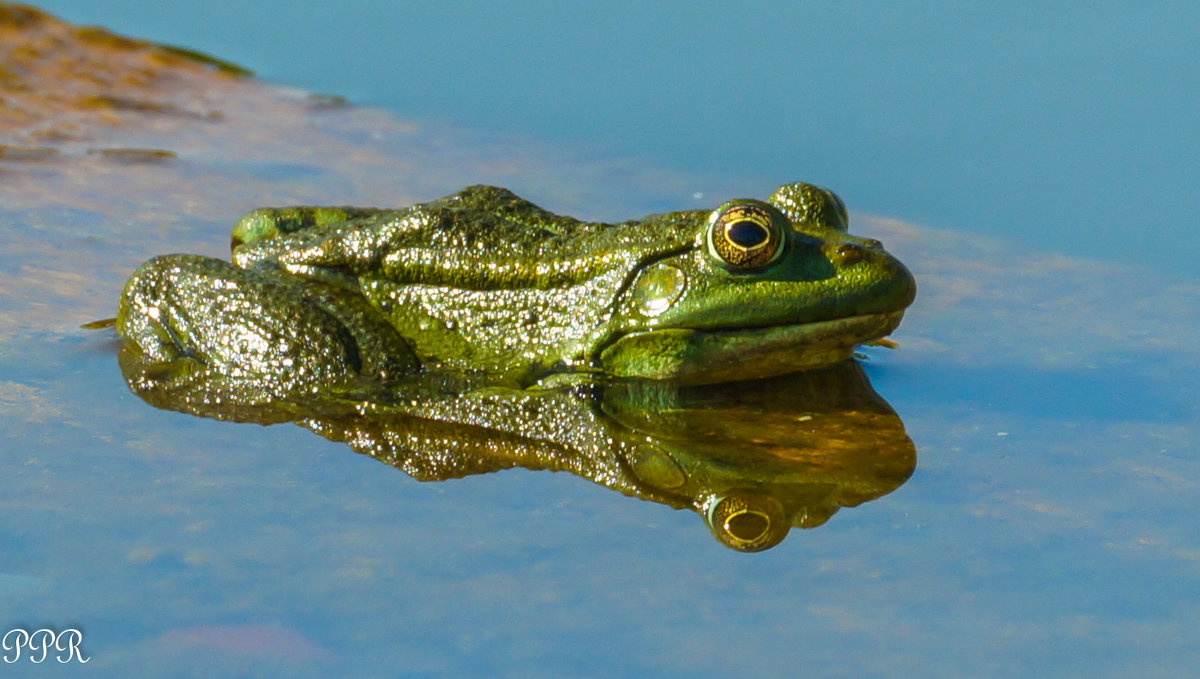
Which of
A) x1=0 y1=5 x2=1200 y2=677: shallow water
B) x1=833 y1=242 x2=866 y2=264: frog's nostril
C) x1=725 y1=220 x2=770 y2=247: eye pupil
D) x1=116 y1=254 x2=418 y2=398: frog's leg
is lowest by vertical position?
x1=0 y1=5 x2=1200 y2=677: shallow water

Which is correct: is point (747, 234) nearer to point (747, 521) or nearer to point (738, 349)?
point (738, 349)

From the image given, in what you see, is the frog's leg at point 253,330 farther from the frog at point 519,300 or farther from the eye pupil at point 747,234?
the eye pupil at point 747,234

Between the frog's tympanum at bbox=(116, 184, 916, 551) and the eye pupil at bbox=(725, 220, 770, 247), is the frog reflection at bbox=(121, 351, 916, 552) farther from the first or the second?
the eye pupil at bbox=(725, 220, 770, 247)

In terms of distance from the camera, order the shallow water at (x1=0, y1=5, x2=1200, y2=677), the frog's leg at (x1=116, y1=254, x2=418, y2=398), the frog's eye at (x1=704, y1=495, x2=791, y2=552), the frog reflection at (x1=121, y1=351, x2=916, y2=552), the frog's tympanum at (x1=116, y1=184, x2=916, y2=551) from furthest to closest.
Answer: the frog's leg at (x1=116, y1=254, x2=418, y2=398)
the frog's tympanum at (x1=116, y1=184, x2=916, y2=551)
the frog reflection at (x1=121, y1=351, x2=916, y2=552)
the frog's eye at (x1=704, y1=495, x2=791, y2=552)
the shallow water at (x1=0, y1=5, x2=1200, y2=677)

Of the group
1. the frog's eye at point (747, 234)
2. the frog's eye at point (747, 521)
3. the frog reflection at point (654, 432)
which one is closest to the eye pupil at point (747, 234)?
the frog's eye at point (747, 234)

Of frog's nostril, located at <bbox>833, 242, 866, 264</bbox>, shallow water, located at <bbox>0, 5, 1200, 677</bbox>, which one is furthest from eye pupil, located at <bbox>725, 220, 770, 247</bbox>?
shallow water, located at <bbox>0, 5, 1200, 677</bbox>

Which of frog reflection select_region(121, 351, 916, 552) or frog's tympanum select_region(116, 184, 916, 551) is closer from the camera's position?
frog reflection select_region(121, 351, 916, 552)
